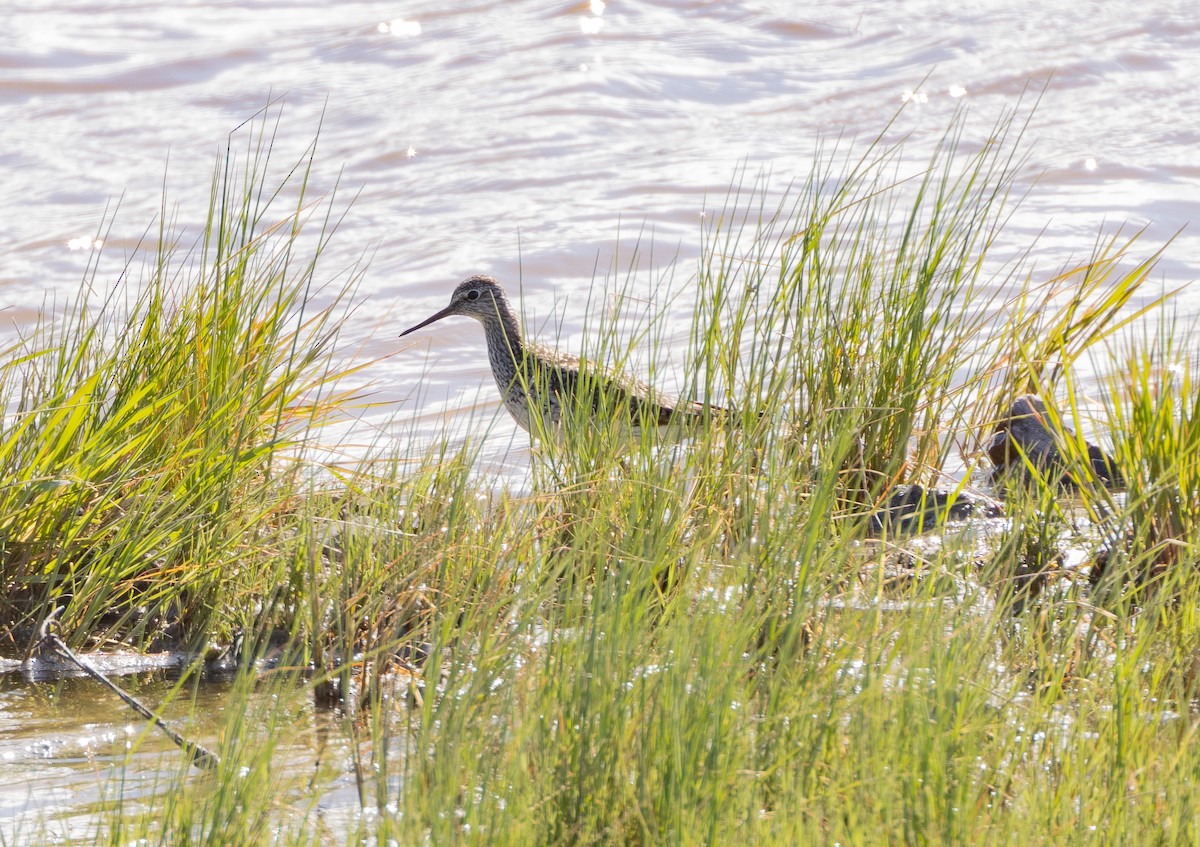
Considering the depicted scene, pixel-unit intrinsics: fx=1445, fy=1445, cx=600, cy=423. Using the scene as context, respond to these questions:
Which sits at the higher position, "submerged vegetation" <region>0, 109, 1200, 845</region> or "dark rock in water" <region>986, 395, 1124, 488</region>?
"submerged vegetation" <region>0, 109, 1200, 845</region>

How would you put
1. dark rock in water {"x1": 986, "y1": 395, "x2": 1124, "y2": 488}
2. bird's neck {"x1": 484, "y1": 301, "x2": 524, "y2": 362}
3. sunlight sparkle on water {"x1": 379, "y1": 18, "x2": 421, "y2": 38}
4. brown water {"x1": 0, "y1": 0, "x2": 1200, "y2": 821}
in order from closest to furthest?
dark rock in water {"x1": 986, "y1": 395, "x2": 1124, "y2": 488} → bird's neck {"x1": 484, "y1": 301, "x2": 524, "y2": 362} → brown water {"x1": 0, "y1": 0, "x2": 1200, "y2": 821} → sunlight sparkle on water {"x1": 379, "y1": 18, "x2": 421, "y2": 38}

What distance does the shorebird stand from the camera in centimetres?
444

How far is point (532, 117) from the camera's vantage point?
41.3ft

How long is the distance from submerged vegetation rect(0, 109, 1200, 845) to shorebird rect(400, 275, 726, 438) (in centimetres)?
12

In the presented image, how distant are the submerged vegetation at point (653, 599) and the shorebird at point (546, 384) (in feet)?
0.41

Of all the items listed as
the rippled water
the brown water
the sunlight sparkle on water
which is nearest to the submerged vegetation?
the brown water

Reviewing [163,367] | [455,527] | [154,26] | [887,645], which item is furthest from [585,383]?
[154,26]

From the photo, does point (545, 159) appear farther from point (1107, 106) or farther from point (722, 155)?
point (1107, 106)

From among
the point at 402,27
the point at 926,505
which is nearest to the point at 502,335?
the point at 926,505

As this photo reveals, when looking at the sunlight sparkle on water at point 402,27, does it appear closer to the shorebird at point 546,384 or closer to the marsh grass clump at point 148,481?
the shorebird at point 546,384

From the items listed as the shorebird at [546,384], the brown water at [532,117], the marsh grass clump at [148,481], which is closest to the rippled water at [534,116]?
the brown water at [532,117]

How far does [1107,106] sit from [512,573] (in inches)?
409

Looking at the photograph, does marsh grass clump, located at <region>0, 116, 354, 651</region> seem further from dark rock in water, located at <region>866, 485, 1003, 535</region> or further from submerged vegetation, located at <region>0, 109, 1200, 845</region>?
dark rock in water, located at <region>866, 485, 1003, 535</region>

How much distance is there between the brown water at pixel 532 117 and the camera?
980cm
